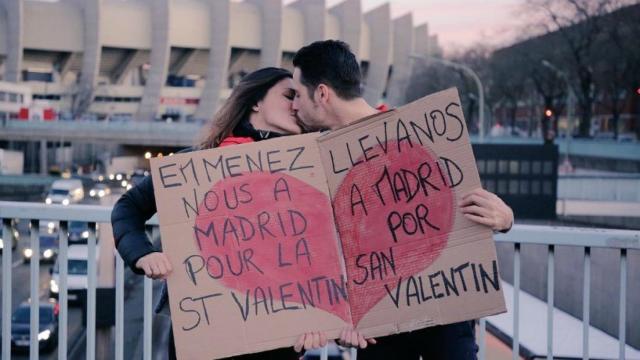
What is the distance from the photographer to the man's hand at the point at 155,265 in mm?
2598

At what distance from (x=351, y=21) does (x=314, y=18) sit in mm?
4659

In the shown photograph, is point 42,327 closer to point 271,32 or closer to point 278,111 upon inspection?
point 278,111

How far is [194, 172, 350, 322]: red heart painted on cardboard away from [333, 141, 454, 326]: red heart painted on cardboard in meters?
0.06

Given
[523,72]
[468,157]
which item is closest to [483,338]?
[468,157]

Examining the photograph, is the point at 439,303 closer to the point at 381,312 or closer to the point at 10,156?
the point at 381,312

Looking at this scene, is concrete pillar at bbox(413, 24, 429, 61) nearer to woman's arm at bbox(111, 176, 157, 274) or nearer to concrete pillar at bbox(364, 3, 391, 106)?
concrete pillar at bbox(364, 3, 391, 106)

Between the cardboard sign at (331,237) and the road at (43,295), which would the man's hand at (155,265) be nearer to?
the cardboard sign at (331,237)

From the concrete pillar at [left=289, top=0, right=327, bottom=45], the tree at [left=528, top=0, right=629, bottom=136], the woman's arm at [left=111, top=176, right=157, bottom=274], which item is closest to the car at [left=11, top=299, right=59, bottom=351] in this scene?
the woman's arm at [left=111, top=176, right=157, bottom=274]

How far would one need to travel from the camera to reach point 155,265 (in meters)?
2.60

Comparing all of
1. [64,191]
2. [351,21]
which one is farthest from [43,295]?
[351,21]

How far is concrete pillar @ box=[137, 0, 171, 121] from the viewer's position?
3113 inches

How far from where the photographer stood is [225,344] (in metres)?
2.59

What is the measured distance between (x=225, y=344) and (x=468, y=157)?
105 cm

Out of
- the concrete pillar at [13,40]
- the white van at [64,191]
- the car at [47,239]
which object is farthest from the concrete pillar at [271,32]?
the car at [47,239]
